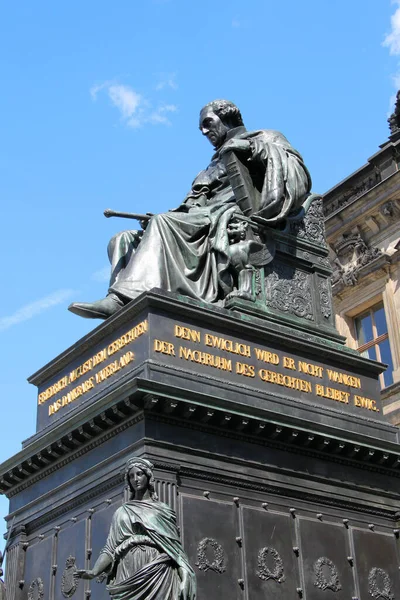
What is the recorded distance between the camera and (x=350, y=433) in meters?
15.1

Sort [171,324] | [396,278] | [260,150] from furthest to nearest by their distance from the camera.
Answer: [396,278] < [260,150] < [171,324]

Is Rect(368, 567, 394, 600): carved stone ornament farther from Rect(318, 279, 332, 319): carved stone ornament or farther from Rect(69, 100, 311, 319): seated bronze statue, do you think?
Rect(69, 100, 311, 319): seated bronze statue

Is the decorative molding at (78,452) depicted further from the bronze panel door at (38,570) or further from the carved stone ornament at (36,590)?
the carved stone ornament at (36,590)

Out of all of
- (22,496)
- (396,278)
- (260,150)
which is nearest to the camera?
(22,496)

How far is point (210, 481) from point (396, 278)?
14528 mm

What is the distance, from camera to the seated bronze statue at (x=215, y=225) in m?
15.5

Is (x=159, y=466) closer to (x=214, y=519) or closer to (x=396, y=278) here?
(x=214, y=519)

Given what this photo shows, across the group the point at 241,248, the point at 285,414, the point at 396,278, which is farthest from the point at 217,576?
the point at 396,278

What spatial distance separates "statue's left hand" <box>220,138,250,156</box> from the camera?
17047mm

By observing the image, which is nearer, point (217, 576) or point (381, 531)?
point (217, 576)

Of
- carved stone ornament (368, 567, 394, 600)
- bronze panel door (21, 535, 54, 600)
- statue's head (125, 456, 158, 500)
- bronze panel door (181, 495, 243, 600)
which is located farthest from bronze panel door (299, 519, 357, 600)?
statue's head (125, 456, 158, 500)

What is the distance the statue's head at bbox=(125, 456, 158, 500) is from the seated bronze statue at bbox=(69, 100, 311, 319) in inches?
170

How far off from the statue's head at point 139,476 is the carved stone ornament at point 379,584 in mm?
4806

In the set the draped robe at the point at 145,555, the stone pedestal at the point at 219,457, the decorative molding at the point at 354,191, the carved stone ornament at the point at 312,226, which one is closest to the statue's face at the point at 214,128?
the carved stone ornament at the point at 312,226
